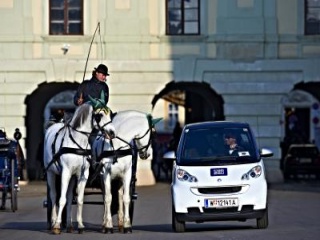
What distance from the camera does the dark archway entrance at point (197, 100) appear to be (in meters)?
44.8

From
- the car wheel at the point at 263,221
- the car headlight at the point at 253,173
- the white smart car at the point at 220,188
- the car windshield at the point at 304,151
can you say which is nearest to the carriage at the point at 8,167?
the white smart car at the point at 220,188

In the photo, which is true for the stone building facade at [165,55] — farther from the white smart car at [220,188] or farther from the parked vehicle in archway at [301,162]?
the white smart car at [220,188]

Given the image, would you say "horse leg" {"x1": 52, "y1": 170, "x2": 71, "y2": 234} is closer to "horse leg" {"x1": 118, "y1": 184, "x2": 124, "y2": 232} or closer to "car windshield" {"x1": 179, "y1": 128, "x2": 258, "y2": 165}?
"horse leg" {"x1": 118, "y1": 184, "x2": 124, "y2": 232}

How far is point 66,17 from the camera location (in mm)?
42406

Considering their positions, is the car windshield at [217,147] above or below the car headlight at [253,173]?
above

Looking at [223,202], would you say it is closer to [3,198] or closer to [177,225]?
[177,225]

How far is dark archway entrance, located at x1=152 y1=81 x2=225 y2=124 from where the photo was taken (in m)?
44.8

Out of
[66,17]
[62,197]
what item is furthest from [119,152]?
[66,17]

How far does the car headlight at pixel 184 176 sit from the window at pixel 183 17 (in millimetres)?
22168

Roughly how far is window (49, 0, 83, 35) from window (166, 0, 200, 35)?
10.2 feet

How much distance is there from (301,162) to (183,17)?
7339mm

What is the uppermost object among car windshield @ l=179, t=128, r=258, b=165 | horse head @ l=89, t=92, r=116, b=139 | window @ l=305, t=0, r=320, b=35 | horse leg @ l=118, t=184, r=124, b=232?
window @ l=305, t=0, r=320, b=35

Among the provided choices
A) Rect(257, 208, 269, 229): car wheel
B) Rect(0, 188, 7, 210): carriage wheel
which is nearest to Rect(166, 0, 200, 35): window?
Rect(0, 188, 7, 210): carriage wheel

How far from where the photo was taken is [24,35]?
4203 cm
